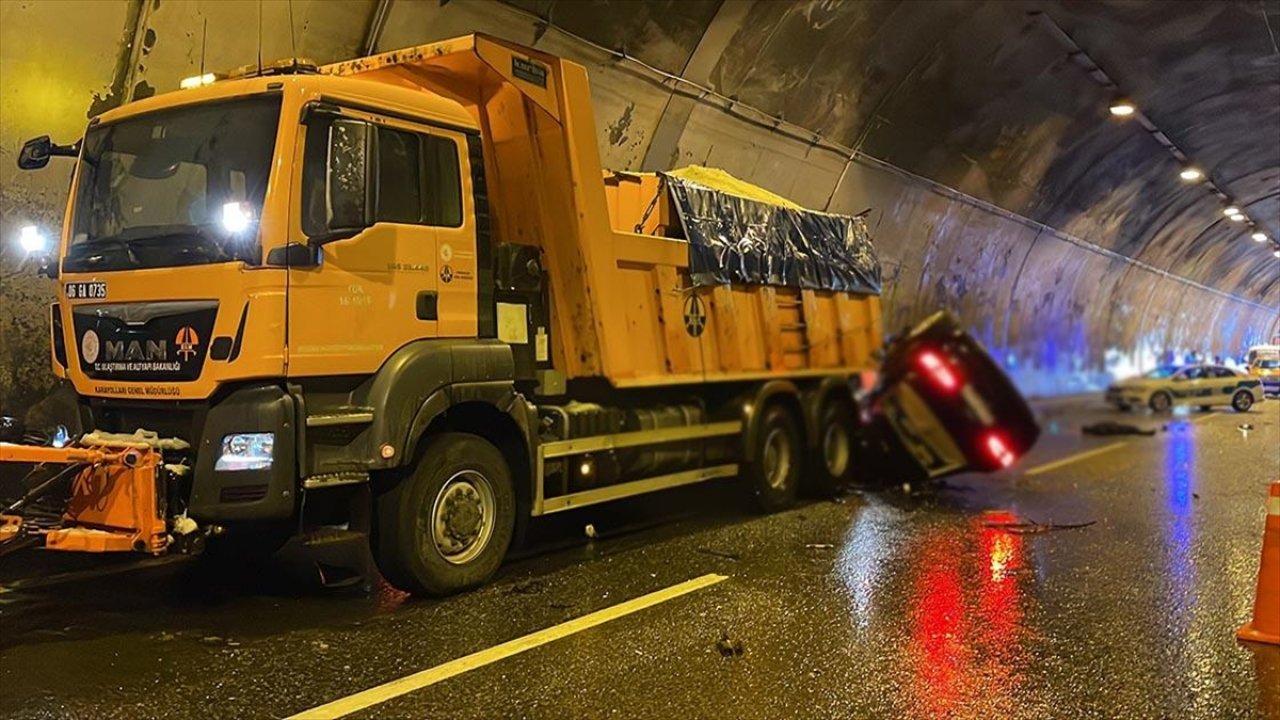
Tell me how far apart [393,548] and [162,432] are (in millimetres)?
1419

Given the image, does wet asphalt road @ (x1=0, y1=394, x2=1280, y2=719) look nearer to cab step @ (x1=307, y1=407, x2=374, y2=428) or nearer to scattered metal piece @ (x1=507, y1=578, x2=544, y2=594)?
scattered metal piece @ (x1=507, y1=578, x2=544, y2=594)

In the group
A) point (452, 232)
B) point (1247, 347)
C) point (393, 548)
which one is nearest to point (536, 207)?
point (452, 232)

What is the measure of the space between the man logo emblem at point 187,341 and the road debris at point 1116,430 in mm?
11460

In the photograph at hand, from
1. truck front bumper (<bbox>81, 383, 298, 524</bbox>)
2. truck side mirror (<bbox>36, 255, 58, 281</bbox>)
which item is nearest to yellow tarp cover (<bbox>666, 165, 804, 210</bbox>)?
truck front bumper (<bbox>81, 383, 298, 524</bbox>)

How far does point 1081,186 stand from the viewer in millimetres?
15938

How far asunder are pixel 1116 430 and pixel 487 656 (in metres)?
12.4

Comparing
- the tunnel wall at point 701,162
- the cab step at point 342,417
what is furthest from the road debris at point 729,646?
the tunnel wall at point 701,162

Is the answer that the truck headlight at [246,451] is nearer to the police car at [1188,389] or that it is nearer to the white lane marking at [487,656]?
the white lane marking at [487,656]

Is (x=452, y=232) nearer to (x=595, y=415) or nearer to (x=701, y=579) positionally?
(x=595, y=415)

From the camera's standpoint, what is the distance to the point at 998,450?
6.87 metres

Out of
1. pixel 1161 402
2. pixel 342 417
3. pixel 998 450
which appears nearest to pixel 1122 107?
pixel 1161 402

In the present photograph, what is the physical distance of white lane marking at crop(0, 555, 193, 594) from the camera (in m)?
6.07

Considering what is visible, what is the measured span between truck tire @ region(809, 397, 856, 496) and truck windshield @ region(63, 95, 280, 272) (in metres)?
6.09

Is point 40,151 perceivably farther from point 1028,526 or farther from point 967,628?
point 1028,526
